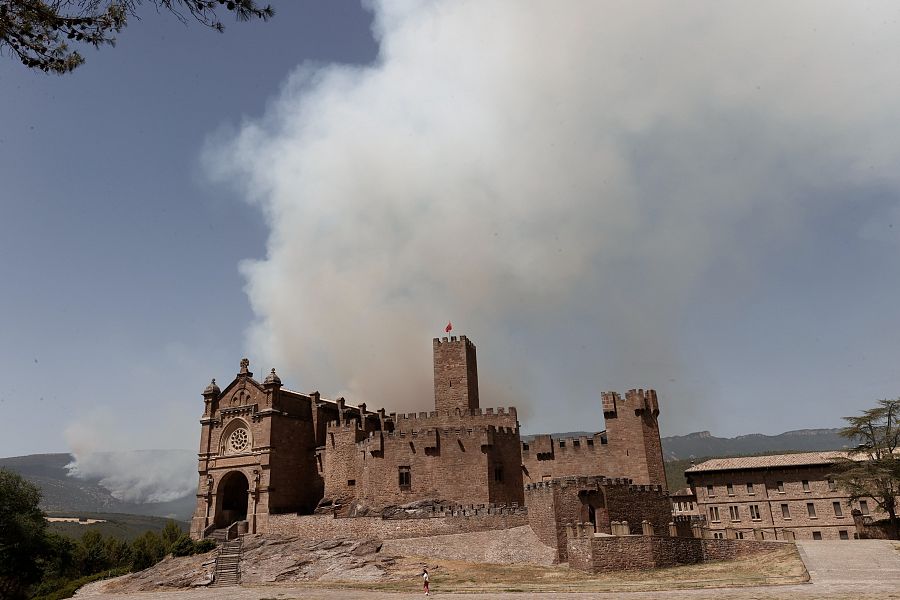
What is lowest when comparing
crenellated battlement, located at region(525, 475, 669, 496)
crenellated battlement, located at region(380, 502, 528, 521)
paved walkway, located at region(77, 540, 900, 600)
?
paved walkway, located at region(77, 540, 900, 600)

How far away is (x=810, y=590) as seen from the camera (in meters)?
22.7

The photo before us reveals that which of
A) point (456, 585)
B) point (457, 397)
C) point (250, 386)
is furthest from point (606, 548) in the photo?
point (250, 386)

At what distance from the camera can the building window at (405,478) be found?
48.1m

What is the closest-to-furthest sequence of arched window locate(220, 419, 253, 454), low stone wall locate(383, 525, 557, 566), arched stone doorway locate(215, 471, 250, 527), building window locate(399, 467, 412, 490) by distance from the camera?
low stone wall locate(383, 525, 557, 566) < building window locate(399, 467, 412, 490) < arched stone doorway locate(215, 471, 250, 527) < arched window locate(220, 419, 253, 454)

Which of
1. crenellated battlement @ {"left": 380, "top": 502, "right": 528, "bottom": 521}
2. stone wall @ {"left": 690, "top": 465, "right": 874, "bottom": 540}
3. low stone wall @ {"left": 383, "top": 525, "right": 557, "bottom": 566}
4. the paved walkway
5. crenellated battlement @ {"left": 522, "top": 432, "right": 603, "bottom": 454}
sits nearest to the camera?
the paved walkway

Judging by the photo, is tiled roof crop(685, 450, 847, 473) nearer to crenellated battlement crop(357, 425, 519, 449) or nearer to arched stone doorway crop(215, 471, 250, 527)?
crenellated battlement crop(357, 425, 519, 449)

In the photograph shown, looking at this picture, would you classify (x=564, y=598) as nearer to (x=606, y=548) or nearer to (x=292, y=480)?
(x=606, y=548)

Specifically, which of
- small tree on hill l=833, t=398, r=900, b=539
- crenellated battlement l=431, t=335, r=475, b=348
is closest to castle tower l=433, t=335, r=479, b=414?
crenellated battlement l=431, t=335, r=475, b=348

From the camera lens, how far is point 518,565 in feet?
117

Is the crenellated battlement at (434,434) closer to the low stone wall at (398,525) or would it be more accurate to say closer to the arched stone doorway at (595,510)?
the low stone wall at (398,525)

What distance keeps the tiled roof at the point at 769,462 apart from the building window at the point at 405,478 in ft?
90.3

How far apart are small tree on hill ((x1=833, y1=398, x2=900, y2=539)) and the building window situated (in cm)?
3042

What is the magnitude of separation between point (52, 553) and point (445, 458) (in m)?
30.6

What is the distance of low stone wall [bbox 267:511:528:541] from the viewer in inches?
1592
